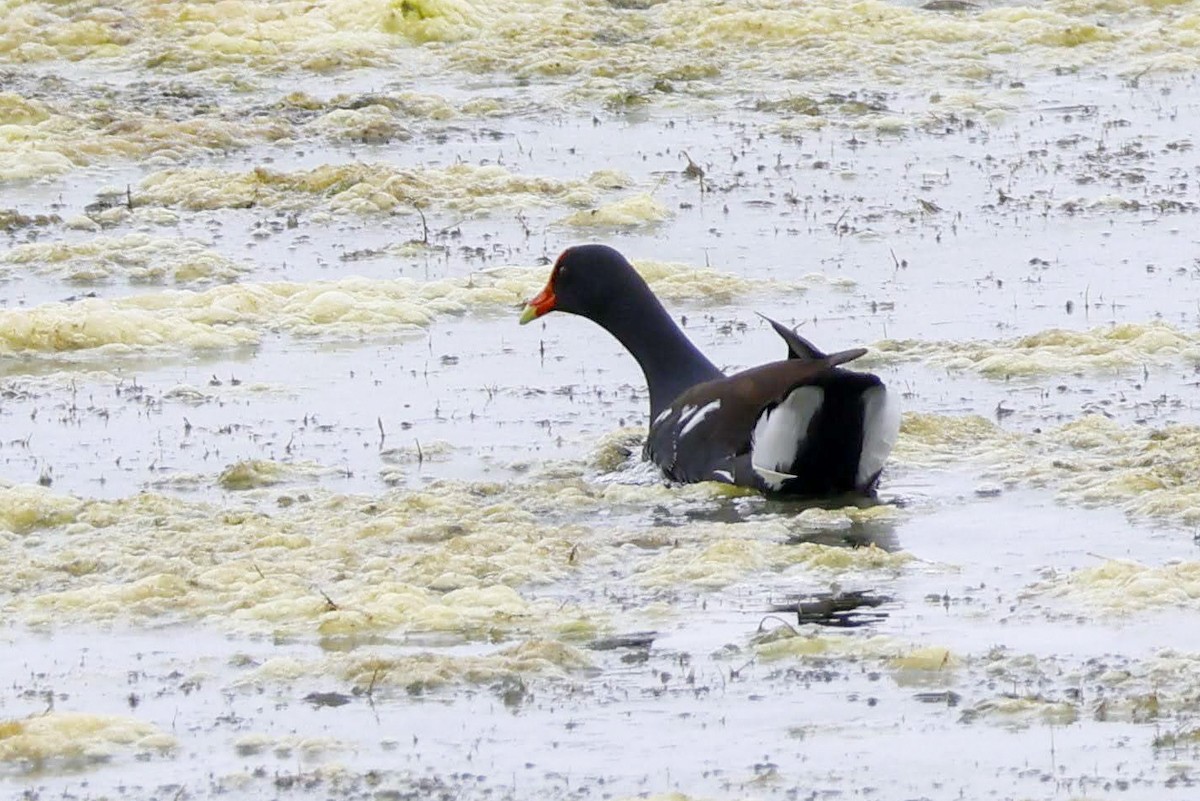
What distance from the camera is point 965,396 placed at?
34.3 feet

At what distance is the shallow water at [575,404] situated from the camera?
6305mm

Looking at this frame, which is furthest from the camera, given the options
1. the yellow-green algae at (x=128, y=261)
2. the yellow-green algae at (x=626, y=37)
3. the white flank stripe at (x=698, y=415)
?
the yellow-green algae at (x=626, y=37)

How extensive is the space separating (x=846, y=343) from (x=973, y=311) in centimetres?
86

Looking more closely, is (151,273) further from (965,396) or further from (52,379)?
(965,396)

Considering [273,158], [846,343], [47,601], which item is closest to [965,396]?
[846,343]

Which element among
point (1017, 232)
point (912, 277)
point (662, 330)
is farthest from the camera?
point (1017, 232)

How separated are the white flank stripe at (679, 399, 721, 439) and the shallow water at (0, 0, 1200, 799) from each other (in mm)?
256

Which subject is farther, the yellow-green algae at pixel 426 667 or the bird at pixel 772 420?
the bird at pixel 772 420

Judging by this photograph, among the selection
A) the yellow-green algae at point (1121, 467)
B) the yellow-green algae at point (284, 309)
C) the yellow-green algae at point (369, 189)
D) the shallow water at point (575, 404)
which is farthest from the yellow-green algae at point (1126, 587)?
the yellow-green algae at point (369, 189)

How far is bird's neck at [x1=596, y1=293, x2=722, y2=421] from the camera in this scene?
9812 mm

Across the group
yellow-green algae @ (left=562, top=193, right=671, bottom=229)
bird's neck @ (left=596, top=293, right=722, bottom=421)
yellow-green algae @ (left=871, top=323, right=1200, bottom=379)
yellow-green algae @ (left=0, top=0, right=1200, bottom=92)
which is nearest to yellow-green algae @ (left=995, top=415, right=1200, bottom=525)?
yellow-green algae @ (left=871, top=323, right=1200, bottom=379)

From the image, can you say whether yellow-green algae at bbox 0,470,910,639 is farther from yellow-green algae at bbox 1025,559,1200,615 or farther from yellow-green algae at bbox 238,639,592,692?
yellow-green algae at bbox 1025,559,1200,615

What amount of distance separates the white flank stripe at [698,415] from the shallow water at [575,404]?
0.26 meters

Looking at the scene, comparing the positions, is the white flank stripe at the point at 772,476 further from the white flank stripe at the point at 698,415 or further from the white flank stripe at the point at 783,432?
the white flank stripe at the point at 698,415
